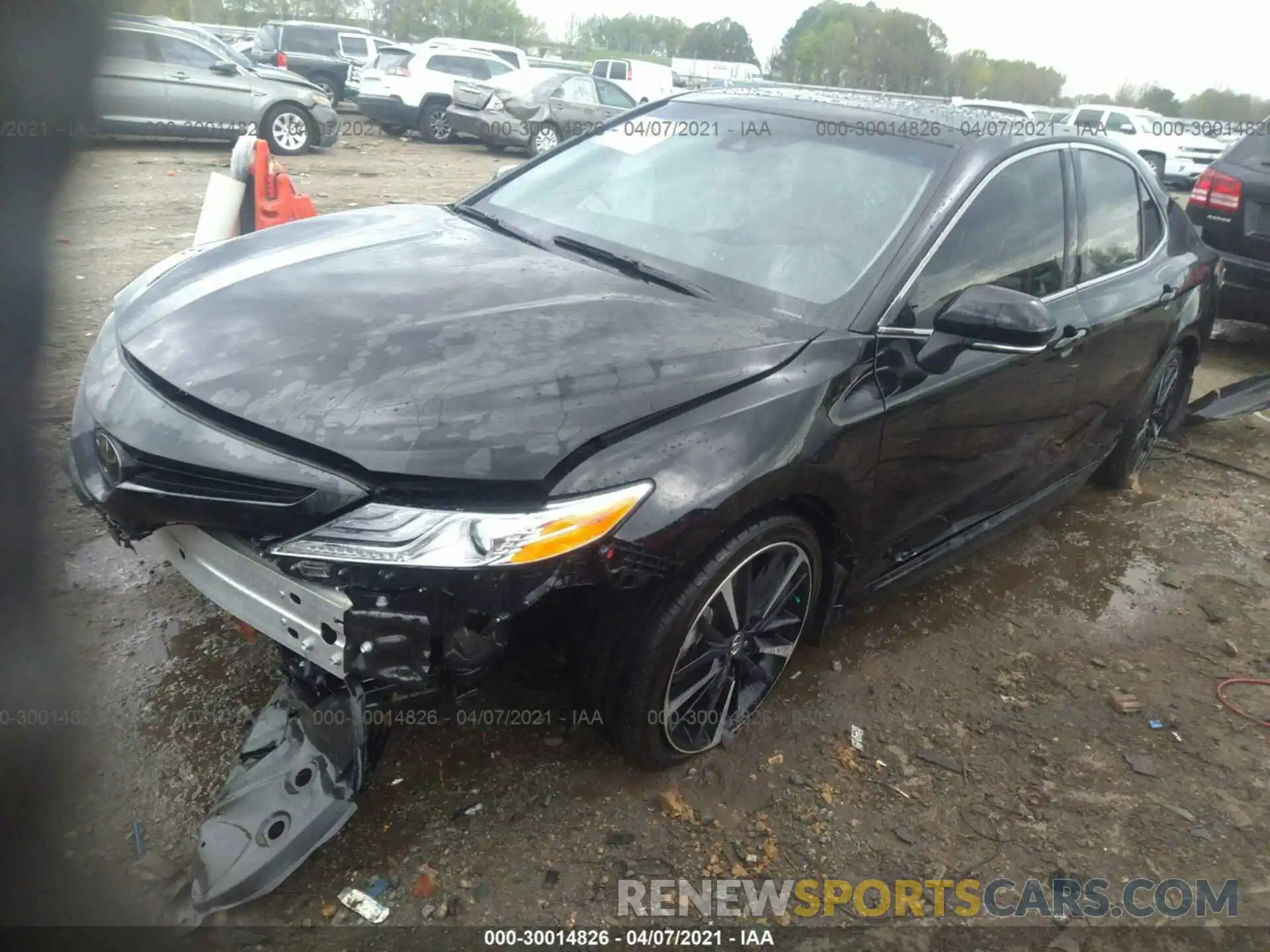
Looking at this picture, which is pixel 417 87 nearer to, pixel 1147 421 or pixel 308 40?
pixel 308 40

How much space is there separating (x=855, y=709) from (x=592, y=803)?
0.95 metres

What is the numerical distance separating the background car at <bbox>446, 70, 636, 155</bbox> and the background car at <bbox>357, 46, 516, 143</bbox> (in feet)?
1.81

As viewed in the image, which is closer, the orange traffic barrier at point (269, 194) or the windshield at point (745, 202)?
the windshield at point (745, 202)

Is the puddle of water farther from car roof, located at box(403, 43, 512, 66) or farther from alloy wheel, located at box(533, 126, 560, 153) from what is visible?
car roof, located at box(403, 43, 512, 66)

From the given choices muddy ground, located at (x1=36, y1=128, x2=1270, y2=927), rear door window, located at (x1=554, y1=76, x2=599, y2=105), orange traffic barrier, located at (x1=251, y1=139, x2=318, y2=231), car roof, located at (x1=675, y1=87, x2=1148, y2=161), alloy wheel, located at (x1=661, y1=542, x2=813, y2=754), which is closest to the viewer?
muddy ground, located at (x1=36, y1=128, x2=1270, y2=927)

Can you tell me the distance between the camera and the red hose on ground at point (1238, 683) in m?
3.10

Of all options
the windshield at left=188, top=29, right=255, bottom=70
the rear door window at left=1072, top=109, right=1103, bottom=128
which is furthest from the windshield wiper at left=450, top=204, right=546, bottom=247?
the rear door window at left=1072, top=109, right=1103, bottom=128

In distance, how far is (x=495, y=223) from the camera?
326 cm

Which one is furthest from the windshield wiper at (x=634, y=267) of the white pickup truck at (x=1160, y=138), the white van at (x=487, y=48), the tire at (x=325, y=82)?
the white pickup truck at (x=1160, y=138)

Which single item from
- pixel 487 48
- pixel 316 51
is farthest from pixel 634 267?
pixel 316 51

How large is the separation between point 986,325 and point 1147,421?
2441 mm

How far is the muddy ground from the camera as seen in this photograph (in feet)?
7.25

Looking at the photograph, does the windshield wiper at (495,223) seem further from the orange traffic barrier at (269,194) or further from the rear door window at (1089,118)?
the rear door window at (1089,118)

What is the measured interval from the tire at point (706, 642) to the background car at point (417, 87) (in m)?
16.0
